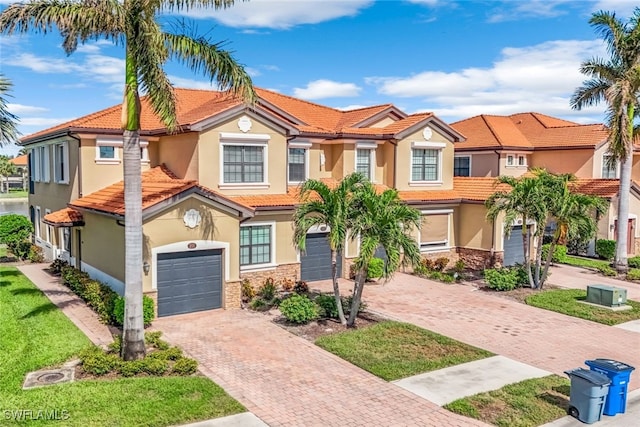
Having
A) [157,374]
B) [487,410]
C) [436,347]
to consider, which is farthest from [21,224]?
[487,410]

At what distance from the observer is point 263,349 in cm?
1359

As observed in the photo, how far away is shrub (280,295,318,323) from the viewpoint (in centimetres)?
1554

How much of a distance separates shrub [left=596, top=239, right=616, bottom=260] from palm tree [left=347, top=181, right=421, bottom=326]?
17690mm

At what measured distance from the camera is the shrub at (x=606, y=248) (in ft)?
91.4

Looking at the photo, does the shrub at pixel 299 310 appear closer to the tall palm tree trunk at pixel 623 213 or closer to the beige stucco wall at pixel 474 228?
the beige stucco wall at pixel 474 228

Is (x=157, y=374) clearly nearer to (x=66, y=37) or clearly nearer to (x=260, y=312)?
(x=260, y=312)

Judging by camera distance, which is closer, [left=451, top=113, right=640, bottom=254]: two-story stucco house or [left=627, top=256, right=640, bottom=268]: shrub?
[left=627, top=256, right=640, bottom=268]: shrub

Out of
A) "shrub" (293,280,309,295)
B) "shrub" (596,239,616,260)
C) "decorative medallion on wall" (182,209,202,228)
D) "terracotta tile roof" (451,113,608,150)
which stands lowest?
"shrub" (293,280,309,295)

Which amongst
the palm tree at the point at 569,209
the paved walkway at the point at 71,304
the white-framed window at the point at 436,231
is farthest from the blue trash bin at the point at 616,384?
the white-framed window at the point at 436,231

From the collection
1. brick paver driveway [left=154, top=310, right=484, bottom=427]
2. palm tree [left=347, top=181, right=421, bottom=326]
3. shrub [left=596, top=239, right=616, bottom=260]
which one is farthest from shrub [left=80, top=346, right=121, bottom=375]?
shrub [left=596, top=239, right=616, bottom=260]

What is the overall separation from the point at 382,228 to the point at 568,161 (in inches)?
962

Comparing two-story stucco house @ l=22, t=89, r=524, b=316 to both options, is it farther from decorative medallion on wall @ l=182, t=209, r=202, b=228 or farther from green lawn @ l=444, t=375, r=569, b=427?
green lawn @ l=444, t=375, r=569, b=427

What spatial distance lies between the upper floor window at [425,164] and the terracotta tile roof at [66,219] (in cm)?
1484

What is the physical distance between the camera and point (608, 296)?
18.4 meters
